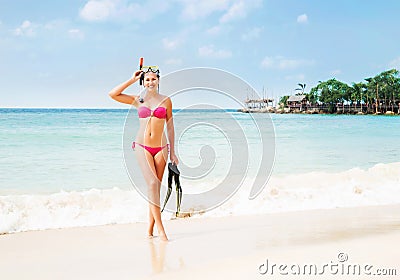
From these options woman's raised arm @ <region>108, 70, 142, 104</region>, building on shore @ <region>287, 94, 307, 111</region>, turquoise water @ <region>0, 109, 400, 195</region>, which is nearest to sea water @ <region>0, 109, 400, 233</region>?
turquoise water @ <region>0, 109, 400, 195</region>

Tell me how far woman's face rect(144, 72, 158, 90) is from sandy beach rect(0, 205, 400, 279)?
1.43 metres

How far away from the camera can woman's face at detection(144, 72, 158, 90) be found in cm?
419

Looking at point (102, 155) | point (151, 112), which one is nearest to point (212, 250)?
point (151, 112)

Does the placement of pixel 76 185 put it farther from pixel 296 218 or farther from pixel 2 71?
pixel 2 71

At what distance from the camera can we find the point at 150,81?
13.7 ft

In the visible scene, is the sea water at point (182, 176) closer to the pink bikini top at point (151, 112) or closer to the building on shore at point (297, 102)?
the pink bikini top at point (151, 112)

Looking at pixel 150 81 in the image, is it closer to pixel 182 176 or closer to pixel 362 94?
pixel 182 176

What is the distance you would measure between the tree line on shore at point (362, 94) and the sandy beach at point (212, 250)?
171ft

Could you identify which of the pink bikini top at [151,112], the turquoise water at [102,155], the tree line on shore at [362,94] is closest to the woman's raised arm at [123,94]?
the pink bikini top at [151,112]

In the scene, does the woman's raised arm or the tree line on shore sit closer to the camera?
the woman's raised arm

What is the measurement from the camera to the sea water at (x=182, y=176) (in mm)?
6051

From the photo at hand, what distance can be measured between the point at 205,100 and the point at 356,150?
10.5 m

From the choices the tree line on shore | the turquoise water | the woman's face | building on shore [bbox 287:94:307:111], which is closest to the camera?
the woman's face

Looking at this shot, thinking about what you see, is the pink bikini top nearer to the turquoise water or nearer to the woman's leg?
the woman's leg
